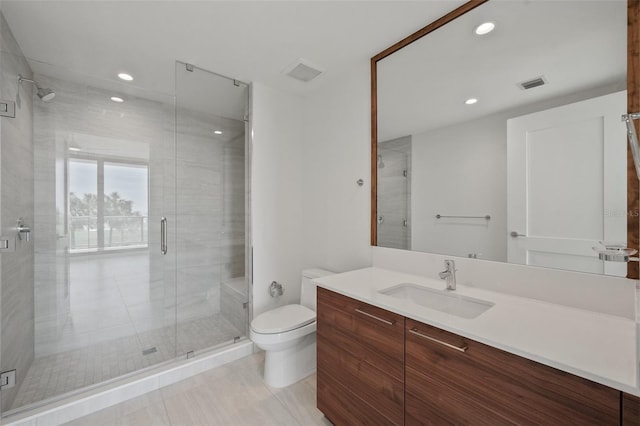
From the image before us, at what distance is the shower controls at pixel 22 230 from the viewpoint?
1.78 m

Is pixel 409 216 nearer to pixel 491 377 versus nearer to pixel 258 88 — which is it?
pixel 491 377

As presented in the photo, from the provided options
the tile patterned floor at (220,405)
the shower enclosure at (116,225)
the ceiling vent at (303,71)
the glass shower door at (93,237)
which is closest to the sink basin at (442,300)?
the tile patterned floor at (220,405)

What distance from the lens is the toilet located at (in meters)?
1.88

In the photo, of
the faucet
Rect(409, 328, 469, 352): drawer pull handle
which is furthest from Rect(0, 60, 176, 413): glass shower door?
the faucet

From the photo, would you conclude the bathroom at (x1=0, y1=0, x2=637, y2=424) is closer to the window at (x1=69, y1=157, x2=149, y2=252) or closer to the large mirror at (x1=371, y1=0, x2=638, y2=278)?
the window at (x1=69, y1=157, x2=149, y2=252)

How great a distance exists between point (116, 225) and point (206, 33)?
1850mm

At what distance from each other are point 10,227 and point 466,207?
Result: 2775mm

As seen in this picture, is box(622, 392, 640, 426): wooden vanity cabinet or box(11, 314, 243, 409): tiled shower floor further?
box(11, 314, 243, 409): tiled shower floor

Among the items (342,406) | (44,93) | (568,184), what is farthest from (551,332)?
(44,93)

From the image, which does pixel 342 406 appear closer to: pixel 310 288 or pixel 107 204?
pixel 310 288

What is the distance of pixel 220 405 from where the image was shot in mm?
1775

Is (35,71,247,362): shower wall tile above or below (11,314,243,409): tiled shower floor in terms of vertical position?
above

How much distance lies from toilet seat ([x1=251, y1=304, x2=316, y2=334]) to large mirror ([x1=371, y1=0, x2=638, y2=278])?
2.94 ft

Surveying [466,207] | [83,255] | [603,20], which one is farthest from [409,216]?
[83,255]
